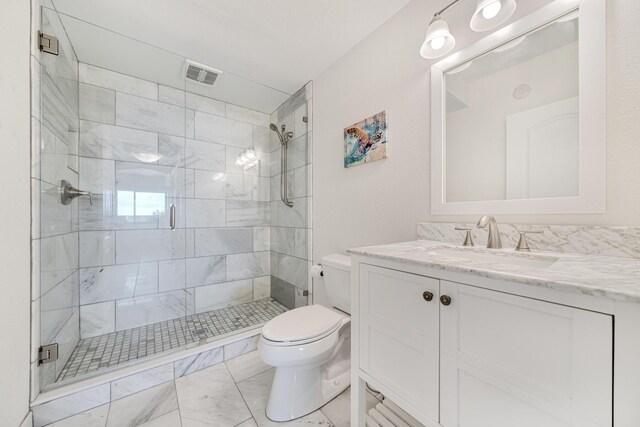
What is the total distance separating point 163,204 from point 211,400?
1627mm

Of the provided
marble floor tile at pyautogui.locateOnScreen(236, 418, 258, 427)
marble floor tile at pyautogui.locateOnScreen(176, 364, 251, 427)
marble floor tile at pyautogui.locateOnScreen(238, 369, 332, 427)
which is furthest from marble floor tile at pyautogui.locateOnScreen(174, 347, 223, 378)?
marble floor tile at pyautogui.locateOnScreen(236, 418, 258, 427)

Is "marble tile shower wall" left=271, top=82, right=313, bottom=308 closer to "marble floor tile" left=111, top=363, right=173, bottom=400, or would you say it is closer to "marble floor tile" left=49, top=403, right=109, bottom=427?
"marble floor tile" left=111, top=363, right=173, bottom=400

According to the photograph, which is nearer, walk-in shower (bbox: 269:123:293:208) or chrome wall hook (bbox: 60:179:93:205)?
chrome wall hook (bbox: 60:179:93:205)

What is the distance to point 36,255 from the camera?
3.86 ft

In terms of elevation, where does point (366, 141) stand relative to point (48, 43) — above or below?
below

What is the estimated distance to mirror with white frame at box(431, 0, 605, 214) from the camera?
815 millimetres

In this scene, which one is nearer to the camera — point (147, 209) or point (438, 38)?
point (438, 38)

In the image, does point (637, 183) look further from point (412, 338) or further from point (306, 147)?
point (306, 147)

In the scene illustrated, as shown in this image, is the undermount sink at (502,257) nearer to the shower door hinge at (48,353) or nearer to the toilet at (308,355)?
the toilet at (308,355)

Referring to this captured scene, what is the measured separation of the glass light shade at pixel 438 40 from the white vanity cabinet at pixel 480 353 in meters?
0.99

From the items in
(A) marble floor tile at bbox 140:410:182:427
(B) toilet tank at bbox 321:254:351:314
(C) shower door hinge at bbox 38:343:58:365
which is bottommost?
(A) marble floor tile at bbox 140:410:182:427

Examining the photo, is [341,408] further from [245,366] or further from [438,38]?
[438,38]

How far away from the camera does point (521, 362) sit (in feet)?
1.82
